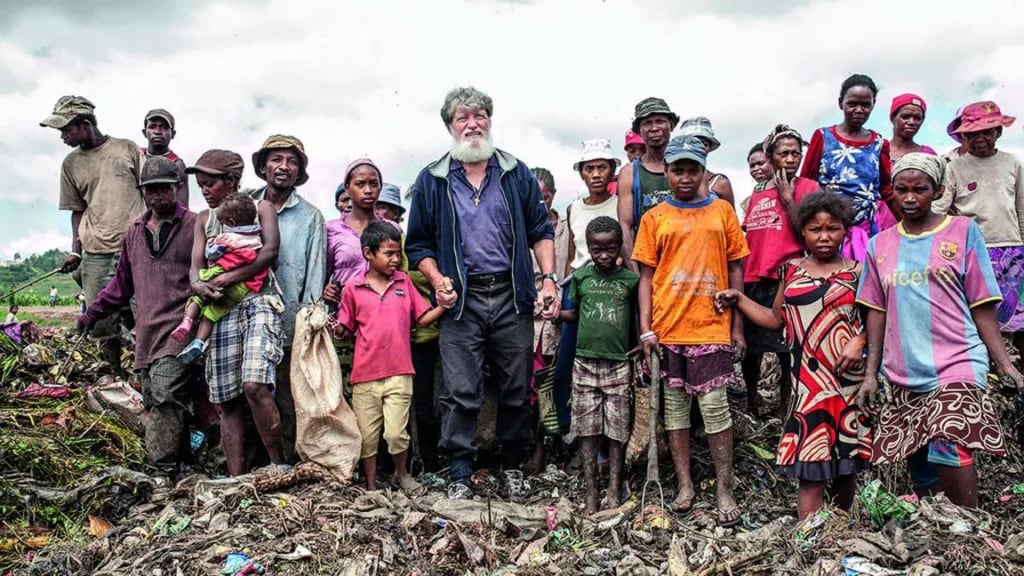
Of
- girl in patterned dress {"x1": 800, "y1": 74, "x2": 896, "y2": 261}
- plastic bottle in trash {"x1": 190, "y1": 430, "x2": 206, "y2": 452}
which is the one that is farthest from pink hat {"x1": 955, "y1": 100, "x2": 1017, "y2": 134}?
plastic bottle in trash {"x1": 190, "y1": 430, "x2": 206, "y2": 452}

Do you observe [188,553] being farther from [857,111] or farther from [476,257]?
[857,111]

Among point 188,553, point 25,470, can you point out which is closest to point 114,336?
point 25,470

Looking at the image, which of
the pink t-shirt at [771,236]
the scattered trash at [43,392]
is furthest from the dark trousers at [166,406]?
the pink t-shirt at [771,236]

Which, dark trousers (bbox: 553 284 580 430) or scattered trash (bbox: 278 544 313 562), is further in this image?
dark trousers (bbox: 553 284 580 430)

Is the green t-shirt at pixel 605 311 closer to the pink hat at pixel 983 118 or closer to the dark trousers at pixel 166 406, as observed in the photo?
the dark trousers at pixel 166 406

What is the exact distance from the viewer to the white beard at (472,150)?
4.98 m

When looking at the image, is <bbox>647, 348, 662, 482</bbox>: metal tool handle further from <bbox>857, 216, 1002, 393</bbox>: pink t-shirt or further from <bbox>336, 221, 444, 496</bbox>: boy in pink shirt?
<bbox>336, 221, 444, 496</bbox>: boy in pink shirt

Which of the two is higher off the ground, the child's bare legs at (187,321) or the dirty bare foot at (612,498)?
the child's bare legs at (187,321)

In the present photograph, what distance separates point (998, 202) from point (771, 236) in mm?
2215

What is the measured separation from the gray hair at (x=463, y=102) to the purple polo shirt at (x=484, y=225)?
407 millimetres

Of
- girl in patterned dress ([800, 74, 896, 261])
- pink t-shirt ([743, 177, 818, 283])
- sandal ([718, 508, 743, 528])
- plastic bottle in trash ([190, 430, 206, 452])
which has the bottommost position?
sandal ([718, 508, 743, 528])

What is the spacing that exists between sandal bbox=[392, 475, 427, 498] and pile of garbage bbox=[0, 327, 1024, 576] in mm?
152

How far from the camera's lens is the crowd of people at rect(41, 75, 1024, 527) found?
3916 millimetres

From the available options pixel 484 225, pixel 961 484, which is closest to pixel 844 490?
pixel 961 484
